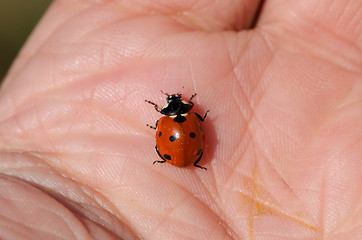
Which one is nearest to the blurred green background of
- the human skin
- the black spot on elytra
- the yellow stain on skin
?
the human skin

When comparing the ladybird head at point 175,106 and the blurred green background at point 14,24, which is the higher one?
the ladybird head at point 175,106

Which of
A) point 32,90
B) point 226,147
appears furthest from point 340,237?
point 32,90

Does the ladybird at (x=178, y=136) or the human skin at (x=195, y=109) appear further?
the ladybird at (x=178, y=136)

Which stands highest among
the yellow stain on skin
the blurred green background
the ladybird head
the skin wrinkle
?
the ladybird head

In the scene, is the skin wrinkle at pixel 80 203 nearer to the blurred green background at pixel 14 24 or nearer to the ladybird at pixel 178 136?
the ladybird at pixel 178 136

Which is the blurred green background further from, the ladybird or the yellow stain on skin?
the yellow stain on skin

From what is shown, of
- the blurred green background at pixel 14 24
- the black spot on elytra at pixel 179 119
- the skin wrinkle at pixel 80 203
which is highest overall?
the black spot on elytra at pixel 179 119

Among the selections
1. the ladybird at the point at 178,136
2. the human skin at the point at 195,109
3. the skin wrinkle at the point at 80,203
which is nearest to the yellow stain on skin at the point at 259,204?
the human skin at the point at 195,109

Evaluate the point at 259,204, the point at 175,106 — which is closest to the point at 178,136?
the point at 175,106
